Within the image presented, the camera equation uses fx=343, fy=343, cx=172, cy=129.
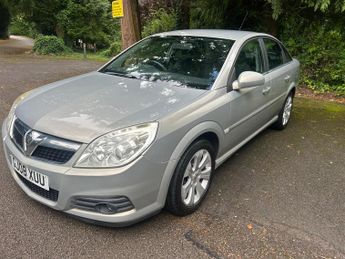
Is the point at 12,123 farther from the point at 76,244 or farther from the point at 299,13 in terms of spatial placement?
the point at 299,13

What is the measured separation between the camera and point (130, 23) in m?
7.29

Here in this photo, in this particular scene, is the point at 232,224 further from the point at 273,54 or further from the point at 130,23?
the point at 130,23

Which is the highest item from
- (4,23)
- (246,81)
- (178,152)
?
(246,81)

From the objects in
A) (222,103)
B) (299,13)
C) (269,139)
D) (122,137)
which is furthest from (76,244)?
Answer: (299,13)

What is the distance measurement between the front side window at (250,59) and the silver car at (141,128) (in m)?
0.01

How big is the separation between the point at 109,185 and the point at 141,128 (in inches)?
18.5

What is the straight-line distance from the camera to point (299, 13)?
8219mm

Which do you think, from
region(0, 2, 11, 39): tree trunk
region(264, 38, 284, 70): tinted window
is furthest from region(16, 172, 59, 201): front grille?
region(0, 2, 11, 39): tree trunk

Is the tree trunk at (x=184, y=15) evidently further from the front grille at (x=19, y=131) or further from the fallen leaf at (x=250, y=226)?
the fallen leaf at (x=250, y=226)

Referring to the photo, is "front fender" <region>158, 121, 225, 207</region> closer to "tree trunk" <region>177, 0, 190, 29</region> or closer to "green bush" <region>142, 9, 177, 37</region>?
"tree trunk" <region>177, 0, 190, 29</region>

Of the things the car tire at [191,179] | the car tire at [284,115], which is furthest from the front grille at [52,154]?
the car tire at [284,115]

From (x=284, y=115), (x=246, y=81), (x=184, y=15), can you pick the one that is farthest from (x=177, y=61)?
(x=184, y=15)

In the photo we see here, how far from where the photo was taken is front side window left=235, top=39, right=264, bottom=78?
3.66m

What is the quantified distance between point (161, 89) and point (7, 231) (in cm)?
176
